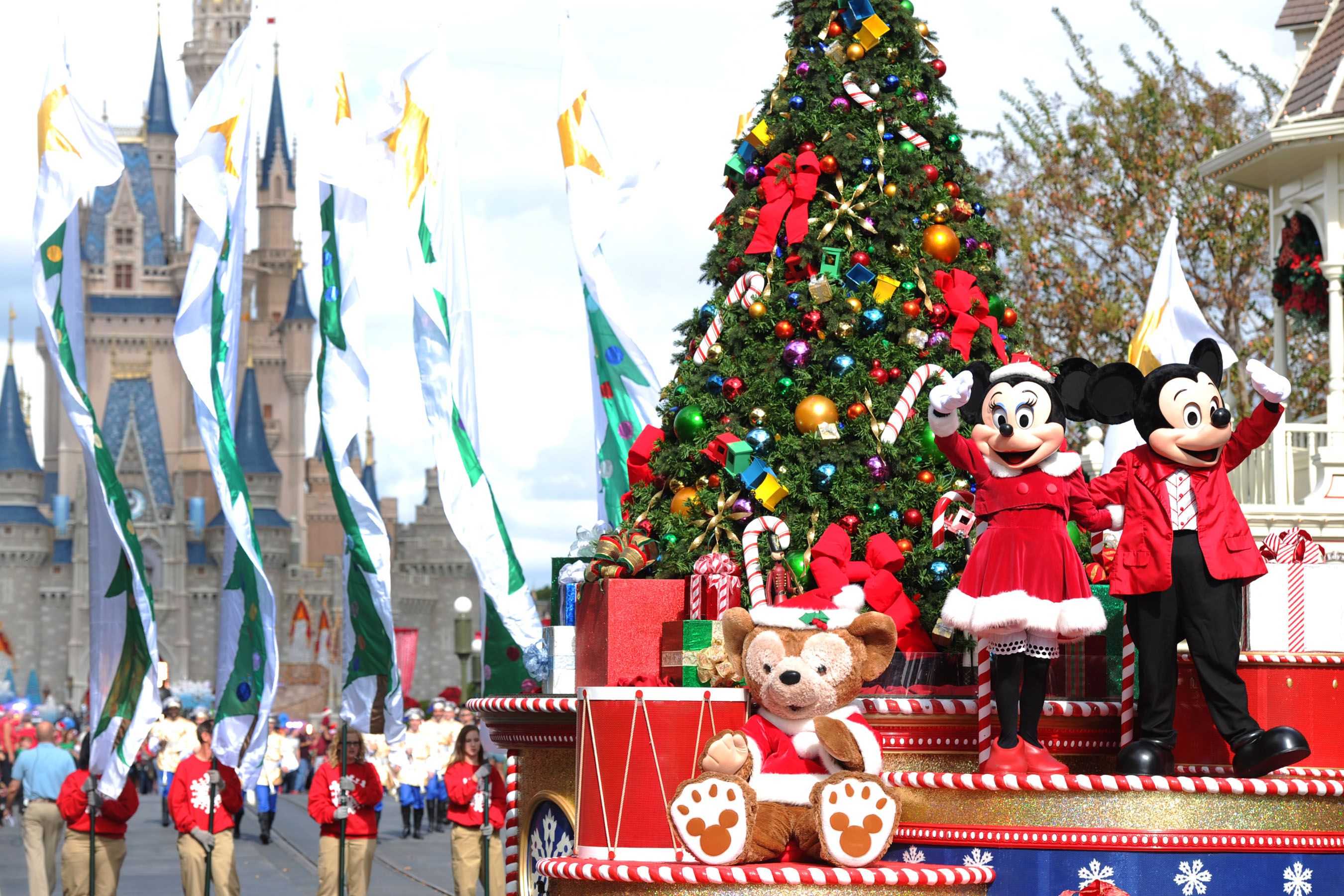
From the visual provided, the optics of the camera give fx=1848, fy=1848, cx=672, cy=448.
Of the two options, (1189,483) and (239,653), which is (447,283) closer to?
(239,653)

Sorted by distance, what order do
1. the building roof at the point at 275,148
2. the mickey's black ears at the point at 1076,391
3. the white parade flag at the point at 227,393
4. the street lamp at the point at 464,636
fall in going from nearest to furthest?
the mickey's black ears at the point at 1076,391 < the white parade flag at the point at 227,393 < the street lamp at the point at 464,636 < the building roof at the point at 275,148

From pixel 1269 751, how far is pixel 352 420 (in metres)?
8.07

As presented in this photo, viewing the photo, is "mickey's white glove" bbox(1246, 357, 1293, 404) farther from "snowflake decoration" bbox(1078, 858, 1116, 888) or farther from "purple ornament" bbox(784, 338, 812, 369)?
"purple ornament" bbox(784, 338, 812, 369)

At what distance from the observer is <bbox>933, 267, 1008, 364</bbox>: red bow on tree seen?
24.8 feet

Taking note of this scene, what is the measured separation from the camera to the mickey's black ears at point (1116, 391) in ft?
21.9

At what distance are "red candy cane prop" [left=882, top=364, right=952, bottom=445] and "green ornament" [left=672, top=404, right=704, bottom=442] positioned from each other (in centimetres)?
78

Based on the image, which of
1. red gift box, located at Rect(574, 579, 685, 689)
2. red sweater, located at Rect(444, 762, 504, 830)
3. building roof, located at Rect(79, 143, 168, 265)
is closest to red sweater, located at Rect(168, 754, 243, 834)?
red sweater, located at Rect(444, 762, 504, 830)

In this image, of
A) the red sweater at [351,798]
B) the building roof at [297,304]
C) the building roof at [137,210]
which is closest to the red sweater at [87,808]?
the red sweater at [351,798]

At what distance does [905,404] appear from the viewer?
7.36m

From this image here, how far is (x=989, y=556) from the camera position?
6434 millimetres

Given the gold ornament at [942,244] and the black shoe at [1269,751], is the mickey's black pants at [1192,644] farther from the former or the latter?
the gold ornament at [942,244]

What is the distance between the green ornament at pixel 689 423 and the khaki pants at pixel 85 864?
21.9 feet

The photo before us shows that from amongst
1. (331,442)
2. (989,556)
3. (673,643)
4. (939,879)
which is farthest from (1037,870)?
(331,442)

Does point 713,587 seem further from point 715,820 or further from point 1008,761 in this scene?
point 715,820
